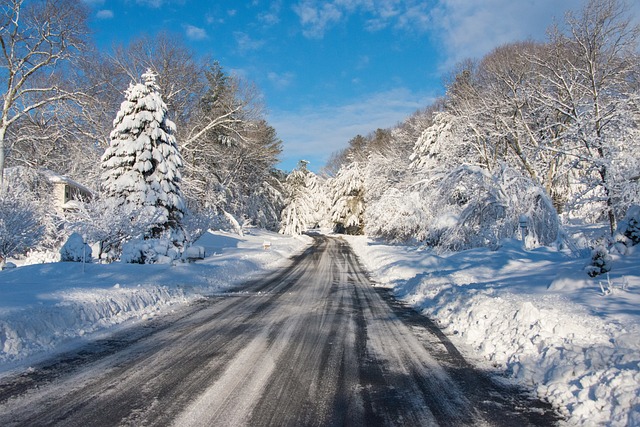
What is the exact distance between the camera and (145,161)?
17375 mm

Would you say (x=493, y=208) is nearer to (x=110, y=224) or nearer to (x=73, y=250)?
(x=110, y=224)

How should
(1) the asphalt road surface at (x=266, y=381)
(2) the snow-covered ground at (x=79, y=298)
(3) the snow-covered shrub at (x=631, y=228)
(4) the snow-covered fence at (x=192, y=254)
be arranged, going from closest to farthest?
(1) the asphalt road surface at (x=266, y=381) → (2) the snow-covered ground at (x=79, y=298) → (3) the snow-covered shrub at (x=631, y=228) → (4) the snow-covered fence at (x=192, y=254)

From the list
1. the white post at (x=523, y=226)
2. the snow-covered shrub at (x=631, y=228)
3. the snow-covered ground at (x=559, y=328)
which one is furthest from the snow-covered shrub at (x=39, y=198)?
the white post at (x=523, y=226)

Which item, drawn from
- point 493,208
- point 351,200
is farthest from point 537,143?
point 351,200

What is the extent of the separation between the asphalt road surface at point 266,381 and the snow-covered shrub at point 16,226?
12.6 metres

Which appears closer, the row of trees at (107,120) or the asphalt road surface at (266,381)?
the asphalt road surface at (266,381)

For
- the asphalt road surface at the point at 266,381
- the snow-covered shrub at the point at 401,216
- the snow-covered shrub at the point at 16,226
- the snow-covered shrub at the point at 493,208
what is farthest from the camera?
the snow-covered shrub at the point at 401,216

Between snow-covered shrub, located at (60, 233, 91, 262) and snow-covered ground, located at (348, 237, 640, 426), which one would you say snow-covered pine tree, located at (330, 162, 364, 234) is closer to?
snow-covered ground, located at (348, 237, 640, 426)

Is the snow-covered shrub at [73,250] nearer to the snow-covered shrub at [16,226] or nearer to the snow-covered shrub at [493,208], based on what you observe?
the snow-covered shrub at [16,226]

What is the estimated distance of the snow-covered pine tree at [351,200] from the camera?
5581 centimetres

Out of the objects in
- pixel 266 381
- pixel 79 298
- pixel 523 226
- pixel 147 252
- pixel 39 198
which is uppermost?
pixel 39 198

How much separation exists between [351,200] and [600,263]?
1909 inches

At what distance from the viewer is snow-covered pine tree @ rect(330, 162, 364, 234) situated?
55812 mm

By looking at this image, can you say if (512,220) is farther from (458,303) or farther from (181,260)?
(181,260)
